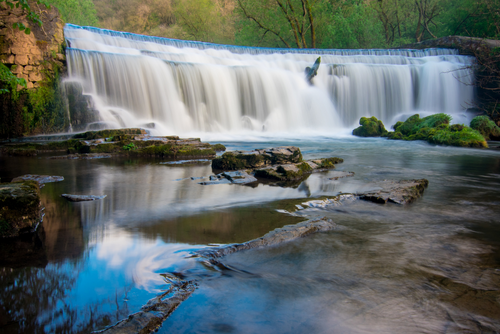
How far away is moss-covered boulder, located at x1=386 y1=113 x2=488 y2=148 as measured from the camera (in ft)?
41.0

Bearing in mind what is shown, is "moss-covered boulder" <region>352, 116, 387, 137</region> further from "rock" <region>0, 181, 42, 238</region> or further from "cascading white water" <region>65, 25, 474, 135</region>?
"rock" <region>0, 181, 42, 238</region>

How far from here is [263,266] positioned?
264cm

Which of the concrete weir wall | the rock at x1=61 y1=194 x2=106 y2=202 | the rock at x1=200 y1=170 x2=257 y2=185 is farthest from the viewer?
the concrete weir wall

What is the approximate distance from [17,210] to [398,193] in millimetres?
4444

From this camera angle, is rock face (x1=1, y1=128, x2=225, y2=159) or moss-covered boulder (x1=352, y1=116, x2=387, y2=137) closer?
rock face (x1=1, y1=128, x2=225, y2=159)

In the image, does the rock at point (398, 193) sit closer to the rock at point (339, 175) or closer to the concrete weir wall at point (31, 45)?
the rock at point (339, 175)

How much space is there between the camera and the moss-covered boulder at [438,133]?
492 inches

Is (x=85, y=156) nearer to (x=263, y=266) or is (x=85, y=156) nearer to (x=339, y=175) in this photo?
(x=339, y=175)

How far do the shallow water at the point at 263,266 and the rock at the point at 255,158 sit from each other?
1.67 meters

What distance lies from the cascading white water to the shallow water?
985 cm

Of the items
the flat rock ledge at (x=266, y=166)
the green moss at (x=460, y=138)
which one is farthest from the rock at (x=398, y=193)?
the green moss at (x=460, y=138)

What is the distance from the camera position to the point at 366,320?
200 cm

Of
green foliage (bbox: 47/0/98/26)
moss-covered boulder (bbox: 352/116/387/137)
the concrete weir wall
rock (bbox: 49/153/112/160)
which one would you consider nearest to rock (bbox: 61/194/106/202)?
rock (bbox: 49/153/112/160)

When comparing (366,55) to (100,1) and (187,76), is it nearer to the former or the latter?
(187,76)
